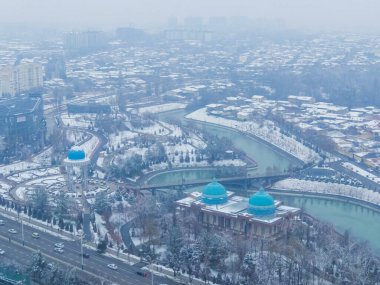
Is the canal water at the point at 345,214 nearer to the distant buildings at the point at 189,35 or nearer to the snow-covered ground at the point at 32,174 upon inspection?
the snow-covered ground at the point at 32,174

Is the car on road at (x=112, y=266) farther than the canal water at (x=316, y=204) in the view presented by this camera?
No

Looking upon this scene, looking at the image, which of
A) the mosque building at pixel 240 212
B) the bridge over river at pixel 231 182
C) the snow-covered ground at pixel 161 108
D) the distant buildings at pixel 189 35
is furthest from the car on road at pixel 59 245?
the distant buildings at pixel 189 35

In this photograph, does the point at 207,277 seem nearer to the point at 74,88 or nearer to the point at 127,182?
the point at 127,182

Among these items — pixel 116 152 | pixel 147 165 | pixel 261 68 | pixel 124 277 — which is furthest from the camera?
pixel 261 68

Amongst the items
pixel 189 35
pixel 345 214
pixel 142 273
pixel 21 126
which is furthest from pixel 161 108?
pixel 189 35

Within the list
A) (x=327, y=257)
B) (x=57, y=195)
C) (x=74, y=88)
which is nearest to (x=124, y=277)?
(x=327, y=257)

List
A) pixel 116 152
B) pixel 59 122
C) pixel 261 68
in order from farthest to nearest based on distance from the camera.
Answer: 1. pixel 261 68
2. pixel 59 122
3. pixel 116 152

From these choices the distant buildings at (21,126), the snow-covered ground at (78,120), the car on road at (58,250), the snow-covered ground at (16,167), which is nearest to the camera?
the car on road at (58,250)
